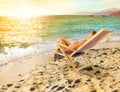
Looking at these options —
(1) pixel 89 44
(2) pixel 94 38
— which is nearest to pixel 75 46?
(1) pixel 89 44

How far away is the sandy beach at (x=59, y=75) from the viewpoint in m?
2.42

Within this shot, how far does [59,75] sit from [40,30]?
2.78 ft

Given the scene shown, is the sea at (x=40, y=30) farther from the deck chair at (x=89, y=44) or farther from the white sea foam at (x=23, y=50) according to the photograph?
the deck chair at (x=89, y=44)

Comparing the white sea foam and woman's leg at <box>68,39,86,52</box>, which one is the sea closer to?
the white sea foam

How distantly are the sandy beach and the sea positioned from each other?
0.38 feet

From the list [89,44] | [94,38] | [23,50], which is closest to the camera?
[94,38]

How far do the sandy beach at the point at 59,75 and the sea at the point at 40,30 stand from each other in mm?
117

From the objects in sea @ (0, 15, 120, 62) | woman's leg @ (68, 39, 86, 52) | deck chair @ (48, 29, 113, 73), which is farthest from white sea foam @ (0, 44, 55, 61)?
woman's leg @ (68, 39, 86, 52)

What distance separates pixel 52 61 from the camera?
10.4ft

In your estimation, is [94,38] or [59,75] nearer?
[94,38]

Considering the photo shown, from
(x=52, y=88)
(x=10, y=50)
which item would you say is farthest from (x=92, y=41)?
(x=10, y=50)

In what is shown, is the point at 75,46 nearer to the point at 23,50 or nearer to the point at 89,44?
the point at 89,44

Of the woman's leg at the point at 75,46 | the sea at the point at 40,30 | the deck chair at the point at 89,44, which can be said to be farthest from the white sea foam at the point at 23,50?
the woman's leg at the point at 75,46

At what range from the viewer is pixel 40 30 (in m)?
3.33
